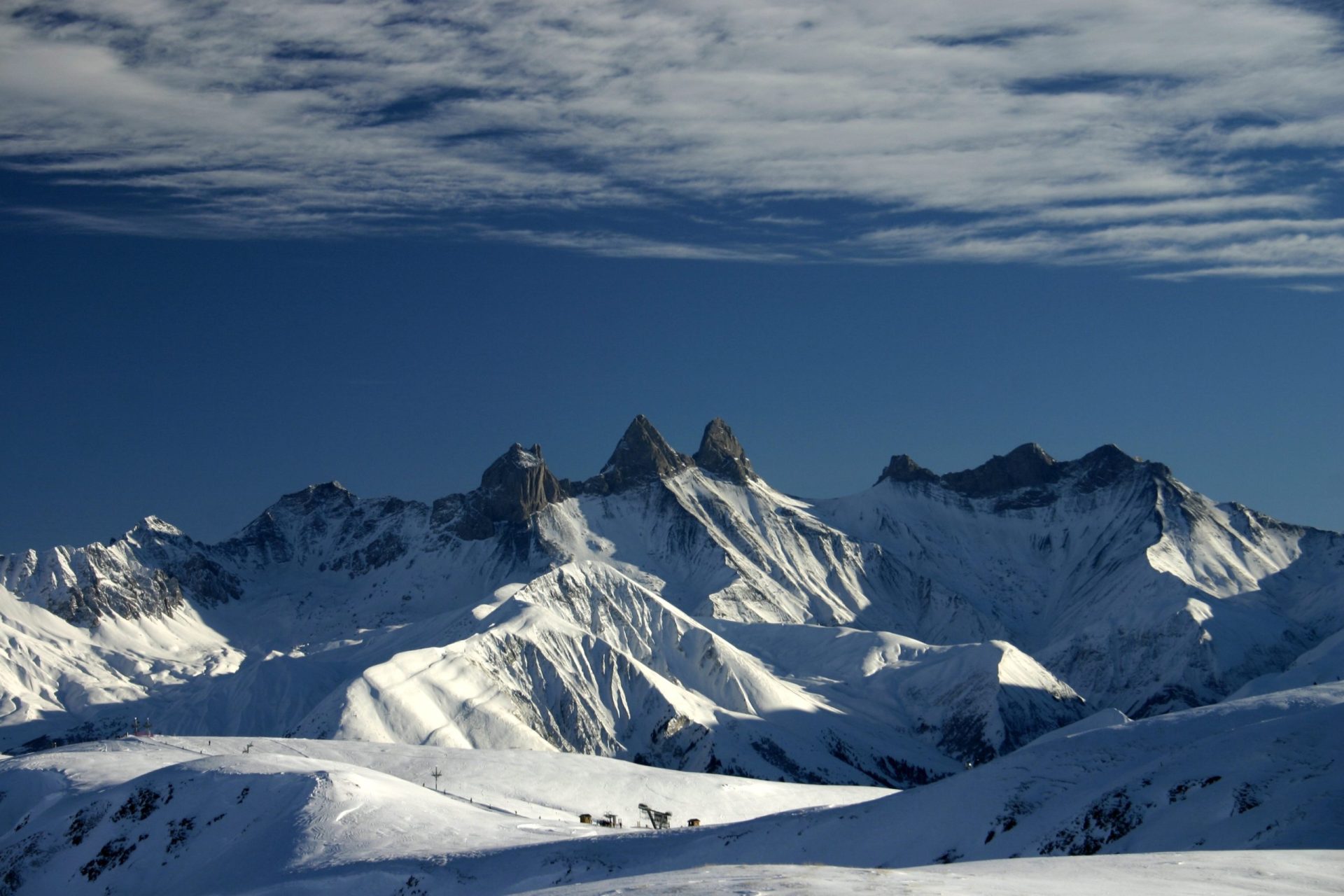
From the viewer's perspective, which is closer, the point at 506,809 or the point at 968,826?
the point at 968,826

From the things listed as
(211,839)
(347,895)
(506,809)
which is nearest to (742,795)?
(506,809)

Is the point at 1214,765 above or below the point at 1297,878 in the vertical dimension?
below

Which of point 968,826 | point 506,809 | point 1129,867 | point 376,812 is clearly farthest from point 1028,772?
point 506,809

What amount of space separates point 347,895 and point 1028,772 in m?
44.8

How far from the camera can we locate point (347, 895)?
86.6 meters

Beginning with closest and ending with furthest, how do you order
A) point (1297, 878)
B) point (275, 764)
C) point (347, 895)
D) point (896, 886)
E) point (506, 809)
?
point (896, 886)
point (1297, 878)
point (347, 895)
point (275, 764)
point (506, 809)

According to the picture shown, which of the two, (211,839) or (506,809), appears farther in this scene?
(506,809)

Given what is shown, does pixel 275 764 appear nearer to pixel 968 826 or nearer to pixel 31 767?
pixel 31 767

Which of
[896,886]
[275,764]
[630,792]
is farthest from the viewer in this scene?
[630,792]

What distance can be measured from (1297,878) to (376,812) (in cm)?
6795

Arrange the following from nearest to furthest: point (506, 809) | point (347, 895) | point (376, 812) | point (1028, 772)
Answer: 1. point (347, 895)
2. point (1028, 772)
3. point (376, 812)
4. point (506, 809)

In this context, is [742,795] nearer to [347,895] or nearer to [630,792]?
[630,792]

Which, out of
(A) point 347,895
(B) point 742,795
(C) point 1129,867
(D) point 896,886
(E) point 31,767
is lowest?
(B) point 742,795

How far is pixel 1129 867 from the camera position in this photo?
197 ft
